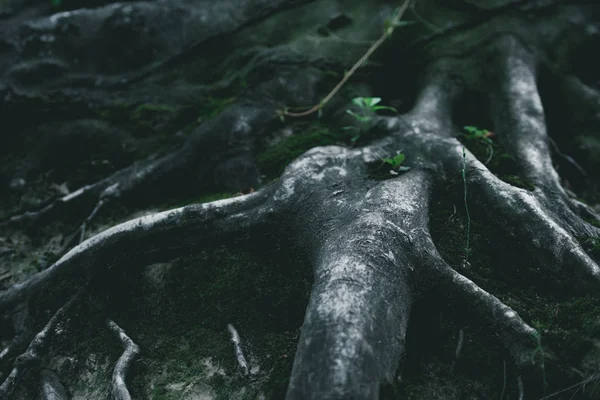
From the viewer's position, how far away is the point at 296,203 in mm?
2561

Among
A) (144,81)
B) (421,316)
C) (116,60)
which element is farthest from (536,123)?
(116,60)

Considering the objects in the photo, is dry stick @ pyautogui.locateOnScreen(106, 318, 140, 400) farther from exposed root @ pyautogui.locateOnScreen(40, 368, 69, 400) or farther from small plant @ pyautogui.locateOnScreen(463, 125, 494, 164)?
small plant @ pyautogui.locateOnScreen(463, 125, 494, 164)

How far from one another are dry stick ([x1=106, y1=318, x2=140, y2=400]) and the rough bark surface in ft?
0.04

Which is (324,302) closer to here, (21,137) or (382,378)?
(382,378)

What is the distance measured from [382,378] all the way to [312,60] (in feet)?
8.75

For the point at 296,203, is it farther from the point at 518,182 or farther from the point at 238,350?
the point at 518,182

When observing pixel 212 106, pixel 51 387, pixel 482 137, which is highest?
pixel 212 106

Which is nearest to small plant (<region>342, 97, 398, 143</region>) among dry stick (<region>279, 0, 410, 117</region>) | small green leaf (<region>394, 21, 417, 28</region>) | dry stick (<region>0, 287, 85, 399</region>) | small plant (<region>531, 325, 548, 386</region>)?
dry stick (<region>279, 0, 410, 117</region>)

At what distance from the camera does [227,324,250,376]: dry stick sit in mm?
2209

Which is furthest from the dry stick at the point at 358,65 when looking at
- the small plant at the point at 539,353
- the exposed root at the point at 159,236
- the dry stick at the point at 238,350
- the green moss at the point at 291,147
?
the small plant at the point at 539,353

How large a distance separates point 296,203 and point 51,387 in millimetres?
1523

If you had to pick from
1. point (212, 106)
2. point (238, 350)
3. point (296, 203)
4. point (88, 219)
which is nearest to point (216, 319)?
point (238, 350)

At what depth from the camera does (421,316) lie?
2252 millimetres

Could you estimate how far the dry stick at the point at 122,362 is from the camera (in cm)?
213
